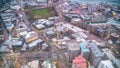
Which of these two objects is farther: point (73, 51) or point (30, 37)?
point (30, 37)

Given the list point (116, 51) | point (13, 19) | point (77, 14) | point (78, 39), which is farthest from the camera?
point (77, 14)

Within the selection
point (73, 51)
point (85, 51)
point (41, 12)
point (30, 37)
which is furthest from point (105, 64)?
point (41, 12)

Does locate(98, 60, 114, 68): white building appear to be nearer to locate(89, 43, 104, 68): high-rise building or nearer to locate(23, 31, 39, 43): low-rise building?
locate(89, 43, 104, 68): high-rise building

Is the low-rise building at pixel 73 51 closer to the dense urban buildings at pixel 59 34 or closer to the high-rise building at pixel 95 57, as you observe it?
the dense urban buildings at pixel 59 34

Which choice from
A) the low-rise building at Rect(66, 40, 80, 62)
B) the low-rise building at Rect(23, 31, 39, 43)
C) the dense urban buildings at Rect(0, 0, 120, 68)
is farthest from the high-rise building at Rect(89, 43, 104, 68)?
the low-rise building at Rect(23, 31, 39, 43)

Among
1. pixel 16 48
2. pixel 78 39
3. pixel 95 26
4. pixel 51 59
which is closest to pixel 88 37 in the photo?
pixel 78 39

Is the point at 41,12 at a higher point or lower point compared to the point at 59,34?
higher

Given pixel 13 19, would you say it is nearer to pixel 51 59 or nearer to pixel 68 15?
pixel 68 15

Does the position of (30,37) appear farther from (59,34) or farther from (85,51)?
(85,51)

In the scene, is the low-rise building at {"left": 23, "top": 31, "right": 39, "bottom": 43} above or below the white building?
above
